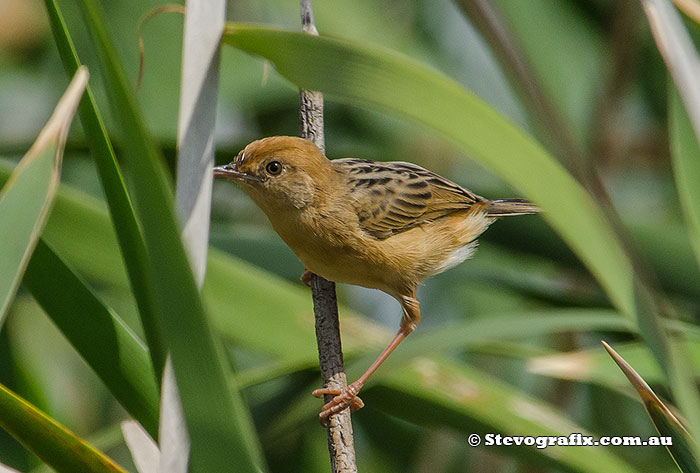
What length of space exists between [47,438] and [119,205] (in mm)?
368

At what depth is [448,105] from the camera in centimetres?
116

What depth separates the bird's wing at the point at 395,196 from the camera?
Answer: 2.12 meters

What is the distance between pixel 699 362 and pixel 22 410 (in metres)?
1.55

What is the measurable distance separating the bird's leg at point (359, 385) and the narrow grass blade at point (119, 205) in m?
0.51

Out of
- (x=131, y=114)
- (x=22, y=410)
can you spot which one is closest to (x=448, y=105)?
(x=131, y=114)

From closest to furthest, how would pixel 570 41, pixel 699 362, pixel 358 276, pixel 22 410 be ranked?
pixel 22 410 < pixel 699 362 < pixel 358 276 < pixel 570 41

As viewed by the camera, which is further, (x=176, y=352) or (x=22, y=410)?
(x=22, y=410)

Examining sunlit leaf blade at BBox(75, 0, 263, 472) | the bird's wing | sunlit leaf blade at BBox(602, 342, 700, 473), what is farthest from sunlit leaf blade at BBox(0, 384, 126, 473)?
the bird's wing

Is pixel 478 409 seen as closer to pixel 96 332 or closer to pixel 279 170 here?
pixel 279 170

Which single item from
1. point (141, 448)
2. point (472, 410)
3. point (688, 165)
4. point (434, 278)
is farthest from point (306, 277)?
point (688, 165)

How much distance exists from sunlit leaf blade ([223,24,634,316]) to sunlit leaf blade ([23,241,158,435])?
48 centimetres

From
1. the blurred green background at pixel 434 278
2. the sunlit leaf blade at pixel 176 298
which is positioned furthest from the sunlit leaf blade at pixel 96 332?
the blurred green background at pixel 434 278

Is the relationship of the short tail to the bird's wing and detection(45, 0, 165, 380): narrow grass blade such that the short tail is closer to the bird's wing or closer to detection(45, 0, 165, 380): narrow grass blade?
the bird's wing

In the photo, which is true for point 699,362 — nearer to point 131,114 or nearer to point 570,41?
point 131,114
